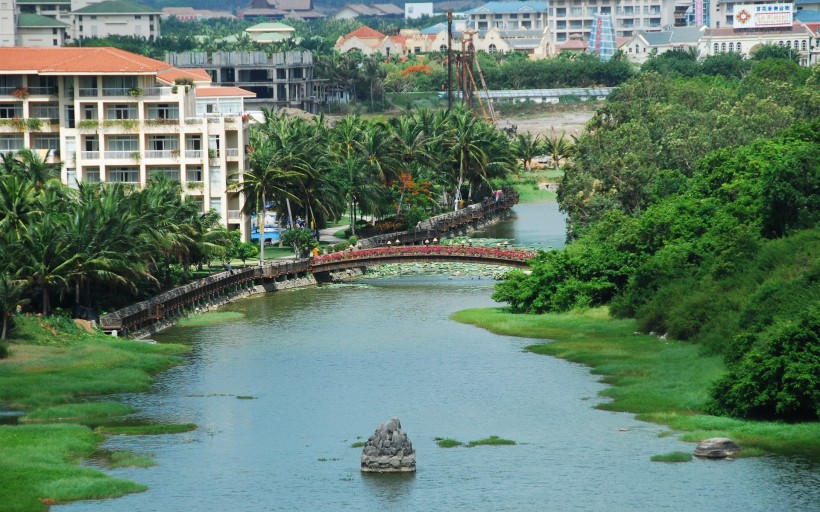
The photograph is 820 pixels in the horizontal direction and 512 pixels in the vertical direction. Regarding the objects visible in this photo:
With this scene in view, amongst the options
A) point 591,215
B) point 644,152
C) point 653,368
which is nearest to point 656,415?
point 653,368

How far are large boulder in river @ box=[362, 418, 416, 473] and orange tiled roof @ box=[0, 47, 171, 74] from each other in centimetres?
6817

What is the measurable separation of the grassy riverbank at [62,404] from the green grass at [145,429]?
5cm

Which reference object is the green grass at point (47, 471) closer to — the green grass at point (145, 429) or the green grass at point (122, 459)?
the green grass at point (122, 459)

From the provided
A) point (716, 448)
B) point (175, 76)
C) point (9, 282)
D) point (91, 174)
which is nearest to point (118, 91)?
point (91, 174)

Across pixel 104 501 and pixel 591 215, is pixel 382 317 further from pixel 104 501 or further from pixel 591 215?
pixel 104 501

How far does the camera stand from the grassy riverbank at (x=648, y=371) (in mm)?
81688

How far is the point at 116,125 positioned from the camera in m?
143

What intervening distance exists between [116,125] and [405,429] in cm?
6403

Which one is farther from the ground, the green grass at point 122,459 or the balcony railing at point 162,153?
the balcony railing at point 162,153

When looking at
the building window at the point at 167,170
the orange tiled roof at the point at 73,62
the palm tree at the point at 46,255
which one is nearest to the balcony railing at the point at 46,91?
the orange tiled roof at the point at 73,62

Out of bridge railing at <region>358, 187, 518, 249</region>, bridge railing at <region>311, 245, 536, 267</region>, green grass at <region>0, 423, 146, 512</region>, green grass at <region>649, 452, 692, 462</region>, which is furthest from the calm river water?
bridge railing at <region>358, 187, 518, 249</region>

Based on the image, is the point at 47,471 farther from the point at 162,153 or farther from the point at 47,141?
the point at 47,141

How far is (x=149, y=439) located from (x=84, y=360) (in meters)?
17.5

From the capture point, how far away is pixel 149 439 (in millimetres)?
84188
